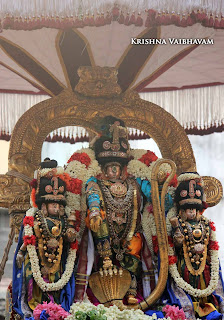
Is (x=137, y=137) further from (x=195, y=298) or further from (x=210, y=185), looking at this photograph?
(x=195, y=298)

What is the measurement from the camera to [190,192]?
6.88m

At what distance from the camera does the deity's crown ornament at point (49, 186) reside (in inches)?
264

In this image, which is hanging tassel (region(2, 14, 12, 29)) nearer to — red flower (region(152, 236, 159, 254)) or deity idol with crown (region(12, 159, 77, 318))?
deity idol with crown (region(12, 159, 77, 318))

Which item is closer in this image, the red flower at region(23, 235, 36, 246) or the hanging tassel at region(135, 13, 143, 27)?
the red flower at region(23, 235, 36, 246)

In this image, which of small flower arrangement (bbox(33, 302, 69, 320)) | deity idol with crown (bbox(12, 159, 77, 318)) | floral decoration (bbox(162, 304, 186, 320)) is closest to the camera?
small flower arrangement (bbox(33, 302, 69, 320))

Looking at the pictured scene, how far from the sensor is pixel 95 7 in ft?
21.5

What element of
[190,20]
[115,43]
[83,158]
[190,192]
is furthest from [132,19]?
[190,192]

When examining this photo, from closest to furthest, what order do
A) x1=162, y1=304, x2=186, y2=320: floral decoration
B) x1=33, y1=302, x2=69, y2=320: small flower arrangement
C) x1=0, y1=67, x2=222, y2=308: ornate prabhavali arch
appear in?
1. x1=33, y1=302, x2=69, y2=320: small flower arrangement
2. x1=162, y1=304, x2=186, y2=320: floral decoration
3. x1=0, y1=67, x2=222, y2=308: ornate prabhavali arch

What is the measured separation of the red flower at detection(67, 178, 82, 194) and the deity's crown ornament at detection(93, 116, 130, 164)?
332 millimetres

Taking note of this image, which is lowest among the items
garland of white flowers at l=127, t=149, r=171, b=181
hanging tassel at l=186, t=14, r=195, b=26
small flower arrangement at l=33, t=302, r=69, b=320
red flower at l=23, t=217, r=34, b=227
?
small flower arrangement at l=33, t=302, r=69, b=320

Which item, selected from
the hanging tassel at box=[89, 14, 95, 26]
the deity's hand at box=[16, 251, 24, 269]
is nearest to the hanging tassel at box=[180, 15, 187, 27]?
the hanging tassel at box=[89, 14, 95, 26]

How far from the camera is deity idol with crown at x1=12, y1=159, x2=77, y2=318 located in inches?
254

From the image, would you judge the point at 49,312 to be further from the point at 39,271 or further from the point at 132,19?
the point at 132,19

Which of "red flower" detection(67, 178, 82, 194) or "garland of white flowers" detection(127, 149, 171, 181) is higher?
"garland of white flowers" detection(127, 149, 171, 181)
